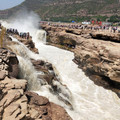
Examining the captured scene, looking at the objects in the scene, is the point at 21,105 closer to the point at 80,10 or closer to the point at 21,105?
the point at 21,105

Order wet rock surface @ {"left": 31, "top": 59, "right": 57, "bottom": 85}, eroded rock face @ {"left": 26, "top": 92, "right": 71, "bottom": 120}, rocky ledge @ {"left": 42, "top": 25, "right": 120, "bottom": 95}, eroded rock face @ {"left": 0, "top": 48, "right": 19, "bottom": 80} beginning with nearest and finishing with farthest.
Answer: eroded rock face @ {"left": 26, "top": 92, "right": 71, "bottom": 120} < eroded rock face @ {"left": 0, "top": 48, "right": 19, "bottom": 80} < wet rock surface @ {"left": 31, "top": 59, "right": 57, "bottom": 85} < rocky ledge @ {"left": 42, "top": 25, "right": 120, "bottom": 95}

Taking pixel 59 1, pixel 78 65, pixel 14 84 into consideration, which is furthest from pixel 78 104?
pixel 59 1

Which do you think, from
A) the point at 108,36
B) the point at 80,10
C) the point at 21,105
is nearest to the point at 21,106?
the point at 21,105

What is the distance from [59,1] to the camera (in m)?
113

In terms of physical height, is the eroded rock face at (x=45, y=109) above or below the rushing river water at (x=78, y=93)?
above

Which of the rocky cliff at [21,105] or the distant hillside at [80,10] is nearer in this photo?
the rocky cliff at [21,105]

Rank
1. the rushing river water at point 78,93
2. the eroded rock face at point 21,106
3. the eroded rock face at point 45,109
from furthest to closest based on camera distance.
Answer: the rushing river water at point 78,93
the eroded rock face at point 45,109
the eroded rock face at point 21,106

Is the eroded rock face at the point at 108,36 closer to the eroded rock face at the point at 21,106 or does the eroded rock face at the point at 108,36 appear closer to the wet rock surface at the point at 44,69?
the wet rock surface at the point at 44,69

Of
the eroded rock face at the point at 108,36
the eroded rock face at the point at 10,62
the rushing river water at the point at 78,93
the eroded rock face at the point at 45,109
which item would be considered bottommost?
the rushing river water at the point at 78,93

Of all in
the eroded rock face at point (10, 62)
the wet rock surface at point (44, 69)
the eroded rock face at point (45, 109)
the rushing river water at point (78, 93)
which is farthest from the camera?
the wet rock surface at point (44, 69)

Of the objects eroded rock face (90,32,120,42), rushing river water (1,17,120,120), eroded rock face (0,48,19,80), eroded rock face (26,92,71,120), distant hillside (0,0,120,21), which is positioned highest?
distant hillside (0,0,120,21)

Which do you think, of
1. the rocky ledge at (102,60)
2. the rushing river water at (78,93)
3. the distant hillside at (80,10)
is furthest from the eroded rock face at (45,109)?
the distant hillside at (80,10)

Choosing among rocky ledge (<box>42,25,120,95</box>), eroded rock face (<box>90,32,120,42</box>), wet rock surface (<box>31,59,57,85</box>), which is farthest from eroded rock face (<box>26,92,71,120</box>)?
eroded rock face (<box>90,32,120,42</box>)

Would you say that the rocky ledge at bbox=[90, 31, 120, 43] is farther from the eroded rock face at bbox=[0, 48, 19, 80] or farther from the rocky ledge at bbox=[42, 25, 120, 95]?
the eroded rock face at bbox=[0, 48, 19, 80]
